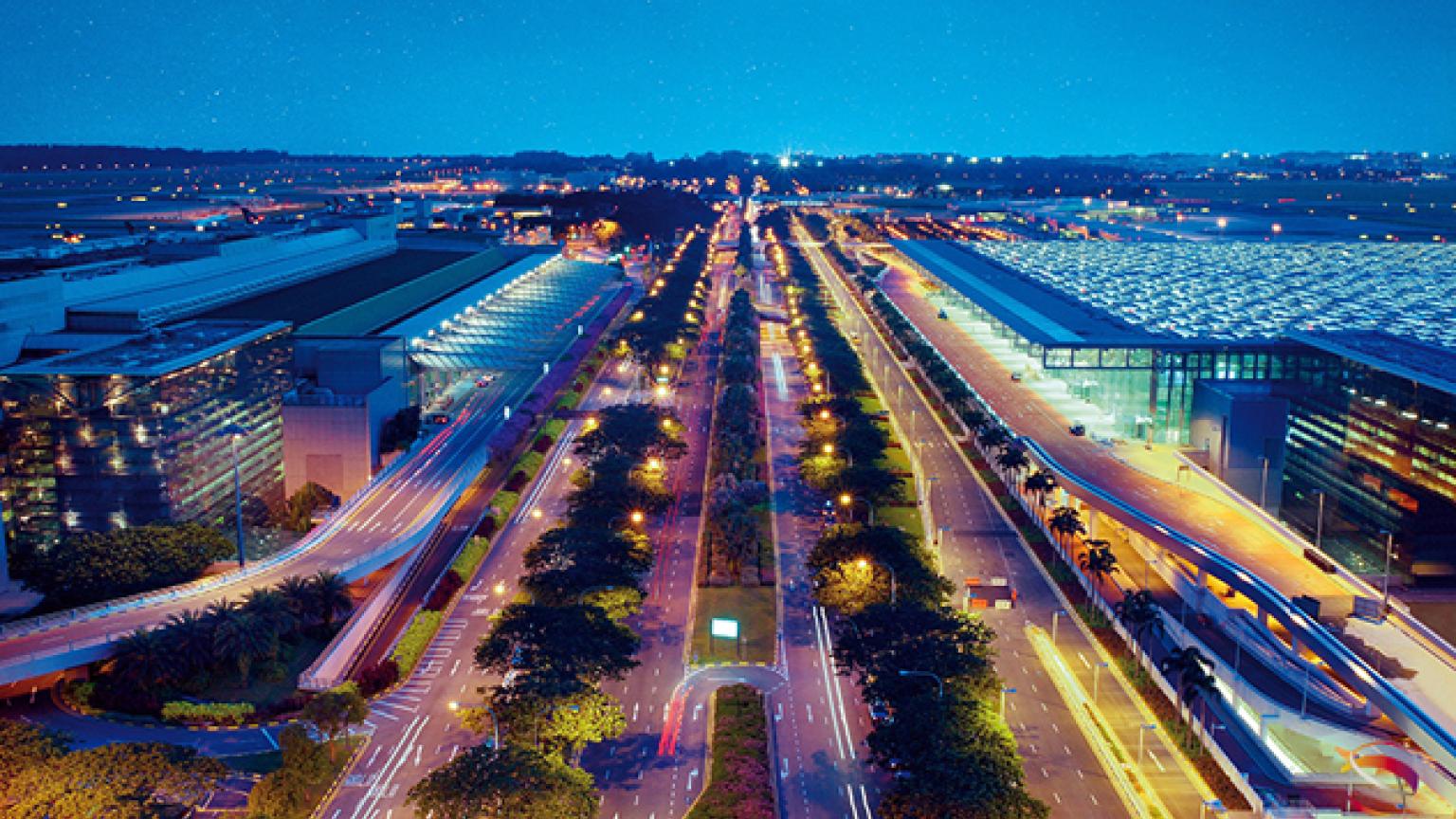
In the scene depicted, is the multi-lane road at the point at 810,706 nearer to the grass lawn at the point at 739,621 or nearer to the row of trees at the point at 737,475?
the grass lawn at the point at 739,621

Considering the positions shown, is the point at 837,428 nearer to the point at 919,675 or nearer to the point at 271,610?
the point at 919,675

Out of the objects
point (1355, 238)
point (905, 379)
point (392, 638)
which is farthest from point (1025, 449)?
point (1355, 238)

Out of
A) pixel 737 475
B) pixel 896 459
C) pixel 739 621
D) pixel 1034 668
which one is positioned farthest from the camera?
pixel 896 459

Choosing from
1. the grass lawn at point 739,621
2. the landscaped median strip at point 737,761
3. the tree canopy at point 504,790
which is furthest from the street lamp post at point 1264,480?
the tree canopy at point 504,790

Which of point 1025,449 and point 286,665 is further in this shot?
point 1025,449

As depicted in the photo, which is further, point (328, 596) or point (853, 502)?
point (853, 502)

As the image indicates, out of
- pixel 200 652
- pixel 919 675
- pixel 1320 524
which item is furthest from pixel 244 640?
pixel 1320 524

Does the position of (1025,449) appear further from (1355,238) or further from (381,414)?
(1355,238)
